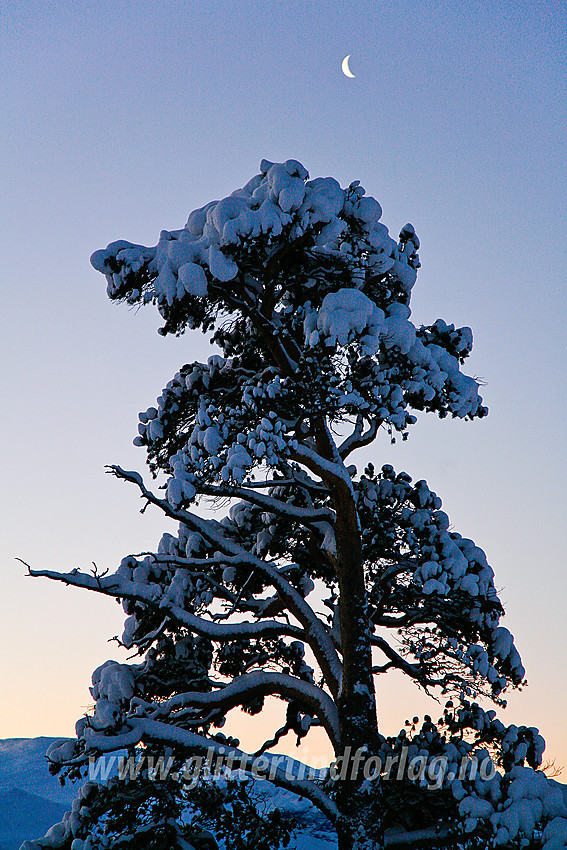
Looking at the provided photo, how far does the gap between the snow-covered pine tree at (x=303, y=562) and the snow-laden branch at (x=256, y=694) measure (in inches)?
1.4

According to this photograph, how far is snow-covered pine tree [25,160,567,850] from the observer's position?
11.8 metres

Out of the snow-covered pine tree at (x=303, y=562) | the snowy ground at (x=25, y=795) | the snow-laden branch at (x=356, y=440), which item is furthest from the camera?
the snowy ground at (x=25, y=795)

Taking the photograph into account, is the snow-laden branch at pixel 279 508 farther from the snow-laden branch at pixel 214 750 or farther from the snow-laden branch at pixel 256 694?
the snow-laden branch at pixel 214 750

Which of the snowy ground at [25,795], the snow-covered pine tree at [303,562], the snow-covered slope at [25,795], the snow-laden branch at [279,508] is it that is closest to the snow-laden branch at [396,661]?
the snow-covered pine tree at [303,562]

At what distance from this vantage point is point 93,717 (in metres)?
12.5

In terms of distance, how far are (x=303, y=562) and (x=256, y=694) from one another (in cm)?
278

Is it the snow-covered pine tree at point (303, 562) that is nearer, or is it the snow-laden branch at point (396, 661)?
the snow-covered pine tree at point (303, 562)

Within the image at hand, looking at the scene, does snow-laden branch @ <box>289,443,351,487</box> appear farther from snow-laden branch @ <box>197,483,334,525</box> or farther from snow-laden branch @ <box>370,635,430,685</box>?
snow-laden branch @ <box>370,635,430,685</box>

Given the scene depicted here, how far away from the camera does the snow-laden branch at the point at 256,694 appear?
13.3 meters

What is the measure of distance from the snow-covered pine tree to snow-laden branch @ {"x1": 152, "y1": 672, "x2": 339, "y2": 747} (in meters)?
0.04

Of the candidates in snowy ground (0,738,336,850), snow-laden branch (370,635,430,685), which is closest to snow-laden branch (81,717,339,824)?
snow-laden branch (370,635,430,685)

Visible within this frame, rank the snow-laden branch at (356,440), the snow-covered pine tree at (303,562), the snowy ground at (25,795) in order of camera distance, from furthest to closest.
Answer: the snowy ground at (25,795) → the snow-laden branch at (356,440) → the snow-covered pine tree at (303,562)

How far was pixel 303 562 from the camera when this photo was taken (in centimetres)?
1551

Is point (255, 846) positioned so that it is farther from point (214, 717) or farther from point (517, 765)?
point (517, 765)
